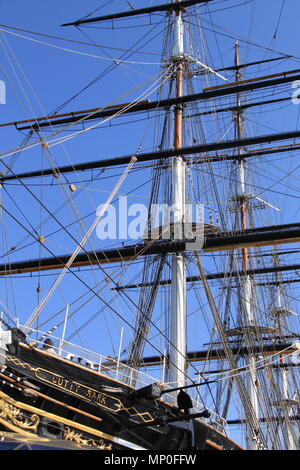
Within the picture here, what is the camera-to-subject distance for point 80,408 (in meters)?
9.61

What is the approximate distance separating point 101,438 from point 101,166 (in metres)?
11.1

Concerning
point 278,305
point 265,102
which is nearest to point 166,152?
point 265,102

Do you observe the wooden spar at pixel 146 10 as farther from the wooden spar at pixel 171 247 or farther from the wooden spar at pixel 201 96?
the wooden spar at pixel 171 247

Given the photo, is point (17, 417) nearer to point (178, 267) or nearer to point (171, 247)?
point (178, 267)

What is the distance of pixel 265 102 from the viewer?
24547 mm

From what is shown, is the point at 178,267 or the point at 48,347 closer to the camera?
the point at 48,347

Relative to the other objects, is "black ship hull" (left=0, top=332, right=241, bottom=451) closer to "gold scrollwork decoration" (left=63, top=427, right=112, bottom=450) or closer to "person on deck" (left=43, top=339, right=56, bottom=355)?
"gold scrollwork decoration" (left=63, top=427, right=112, bottom=450)

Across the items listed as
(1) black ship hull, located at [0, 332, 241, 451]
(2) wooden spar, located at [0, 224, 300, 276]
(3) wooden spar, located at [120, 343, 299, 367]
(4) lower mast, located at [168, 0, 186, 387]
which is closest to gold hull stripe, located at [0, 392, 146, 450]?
(1) black ship hull, located at [0, 332, 241, 451]

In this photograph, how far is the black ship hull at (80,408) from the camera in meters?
8.91

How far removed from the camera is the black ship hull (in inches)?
351

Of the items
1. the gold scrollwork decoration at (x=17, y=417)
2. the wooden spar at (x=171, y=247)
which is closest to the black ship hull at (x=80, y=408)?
the gold scrollwork decoration at (x=17, y=417)

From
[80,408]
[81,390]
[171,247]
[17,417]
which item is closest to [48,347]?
[81,390]

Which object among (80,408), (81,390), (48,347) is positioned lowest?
(80,408)
